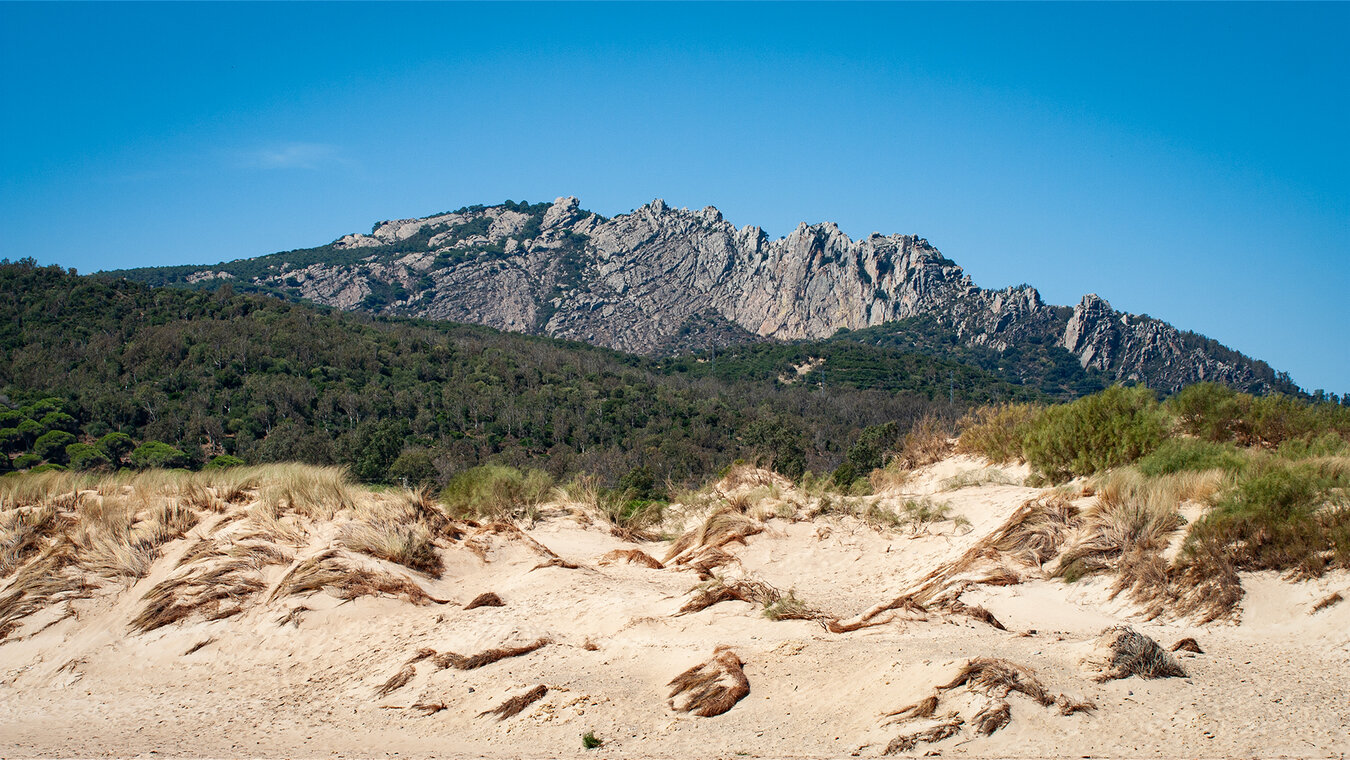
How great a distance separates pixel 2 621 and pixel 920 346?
143718mm

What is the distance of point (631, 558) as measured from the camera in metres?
9.93

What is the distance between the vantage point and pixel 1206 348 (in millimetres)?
125812

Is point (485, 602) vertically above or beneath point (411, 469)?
above

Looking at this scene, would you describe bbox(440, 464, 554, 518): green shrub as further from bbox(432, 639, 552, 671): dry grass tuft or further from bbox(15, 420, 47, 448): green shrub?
bbox(15, 420, 47, 448): green shrub

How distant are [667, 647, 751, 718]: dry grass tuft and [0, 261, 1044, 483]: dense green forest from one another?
78.4 feet

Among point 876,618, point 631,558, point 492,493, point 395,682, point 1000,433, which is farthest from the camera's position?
point 1000,433

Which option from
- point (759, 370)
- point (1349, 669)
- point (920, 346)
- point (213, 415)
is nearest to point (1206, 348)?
point (920, 346)

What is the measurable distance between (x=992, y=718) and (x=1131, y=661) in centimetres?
130

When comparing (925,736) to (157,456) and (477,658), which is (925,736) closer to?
(477,658)

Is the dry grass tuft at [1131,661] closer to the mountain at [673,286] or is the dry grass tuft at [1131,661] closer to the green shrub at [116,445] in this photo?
the green shrub at [116,445]

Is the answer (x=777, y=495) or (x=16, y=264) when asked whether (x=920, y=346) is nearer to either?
(x=16, y=264)

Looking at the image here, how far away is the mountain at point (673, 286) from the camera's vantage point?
154625 millimetres

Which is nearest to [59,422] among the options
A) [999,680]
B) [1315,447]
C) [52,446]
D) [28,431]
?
[28,431]

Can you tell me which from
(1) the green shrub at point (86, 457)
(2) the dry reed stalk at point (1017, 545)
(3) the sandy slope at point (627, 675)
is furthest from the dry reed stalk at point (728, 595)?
(1) the green shrub at point (86, 457)
